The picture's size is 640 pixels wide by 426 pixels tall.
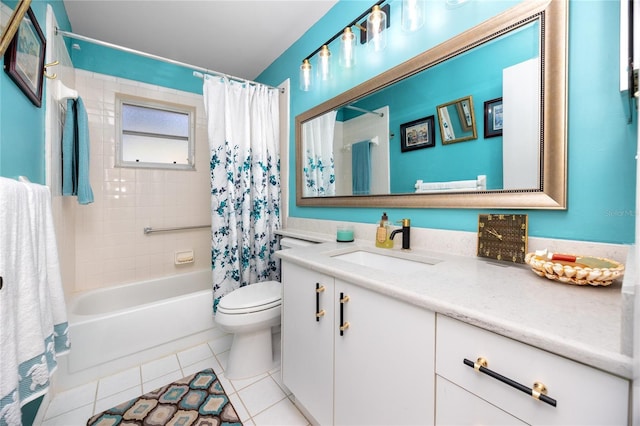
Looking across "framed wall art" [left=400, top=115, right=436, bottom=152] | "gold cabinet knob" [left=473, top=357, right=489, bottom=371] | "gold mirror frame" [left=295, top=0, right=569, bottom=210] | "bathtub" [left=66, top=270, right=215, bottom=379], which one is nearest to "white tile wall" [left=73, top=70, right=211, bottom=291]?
"bathtub" [left=66, top=270, right=215, bottom=379]

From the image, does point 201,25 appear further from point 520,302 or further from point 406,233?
point 520,302

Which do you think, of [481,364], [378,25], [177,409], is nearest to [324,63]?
[378,25]

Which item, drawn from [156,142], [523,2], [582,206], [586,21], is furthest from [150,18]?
[582,206]

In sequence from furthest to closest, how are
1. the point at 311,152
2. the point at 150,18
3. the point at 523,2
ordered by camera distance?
1. the point at 311,152
2. the point at 150,18
3. the point at 523,2

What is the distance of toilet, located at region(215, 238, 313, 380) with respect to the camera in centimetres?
152

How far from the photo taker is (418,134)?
1.34 m

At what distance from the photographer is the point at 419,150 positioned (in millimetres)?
1343

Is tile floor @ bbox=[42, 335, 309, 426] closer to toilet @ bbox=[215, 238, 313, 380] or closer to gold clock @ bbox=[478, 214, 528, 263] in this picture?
toilet @ bbox=[215, 238, 313, 380]

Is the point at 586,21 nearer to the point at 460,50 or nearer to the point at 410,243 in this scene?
the point at 460,50

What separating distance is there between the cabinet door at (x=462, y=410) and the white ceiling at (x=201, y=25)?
7.36ft

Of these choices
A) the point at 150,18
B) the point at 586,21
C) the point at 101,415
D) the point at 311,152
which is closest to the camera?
the point at 586,21

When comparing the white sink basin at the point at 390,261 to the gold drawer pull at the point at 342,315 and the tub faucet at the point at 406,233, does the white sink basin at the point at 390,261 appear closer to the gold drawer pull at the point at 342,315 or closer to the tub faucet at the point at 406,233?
the tub faucet at the point at 406,233

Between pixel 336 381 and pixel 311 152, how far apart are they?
1.57 meters

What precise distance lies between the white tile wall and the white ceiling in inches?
14.6
